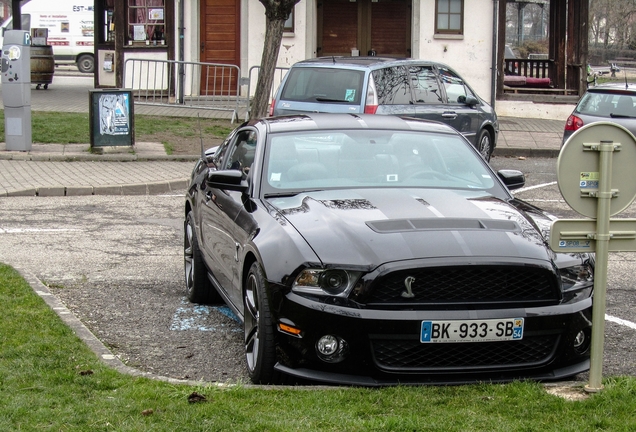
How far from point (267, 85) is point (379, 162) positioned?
13170mm

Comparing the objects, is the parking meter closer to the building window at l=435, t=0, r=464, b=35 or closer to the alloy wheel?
the alloy wheel

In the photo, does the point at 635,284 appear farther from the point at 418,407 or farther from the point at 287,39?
the point at 287,39

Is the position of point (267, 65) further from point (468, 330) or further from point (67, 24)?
point (67, 24)

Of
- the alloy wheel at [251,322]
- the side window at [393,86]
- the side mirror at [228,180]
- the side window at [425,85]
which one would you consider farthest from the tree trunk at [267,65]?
the alloy wheel at [251,322]

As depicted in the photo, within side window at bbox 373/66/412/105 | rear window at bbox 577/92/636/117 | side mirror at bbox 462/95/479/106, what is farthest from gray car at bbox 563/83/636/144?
side window at bbox 373/66/412/105

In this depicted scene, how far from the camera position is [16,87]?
53.0 feet

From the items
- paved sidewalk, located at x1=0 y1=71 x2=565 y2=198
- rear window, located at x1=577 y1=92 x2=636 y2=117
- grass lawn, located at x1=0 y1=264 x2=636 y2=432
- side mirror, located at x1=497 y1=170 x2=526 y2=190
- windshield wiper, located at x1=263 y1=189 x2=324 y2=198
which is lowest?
grass lawn, located at x1=0 y1=264 x2=636 y2=432

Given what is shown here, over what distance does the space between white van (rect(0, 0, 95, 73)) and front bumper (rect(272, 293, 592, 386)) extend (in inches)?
1481

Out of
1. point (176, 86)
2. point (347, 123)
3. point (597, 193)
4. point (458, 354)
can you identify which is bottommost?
point (458, 354)

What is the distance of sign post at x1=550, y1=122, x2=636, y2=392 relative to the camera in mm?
4770

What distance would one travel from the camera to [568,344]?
5328 millimetres

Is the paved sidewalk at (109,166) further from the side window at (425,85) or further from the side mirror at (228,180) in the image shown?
the side mirror at (228,180)

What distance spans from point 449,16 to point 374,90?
12.3 meters

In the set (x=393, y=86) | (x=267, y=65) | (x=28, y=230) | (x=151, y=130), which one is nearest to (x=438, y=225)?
(x=28, y=230)
